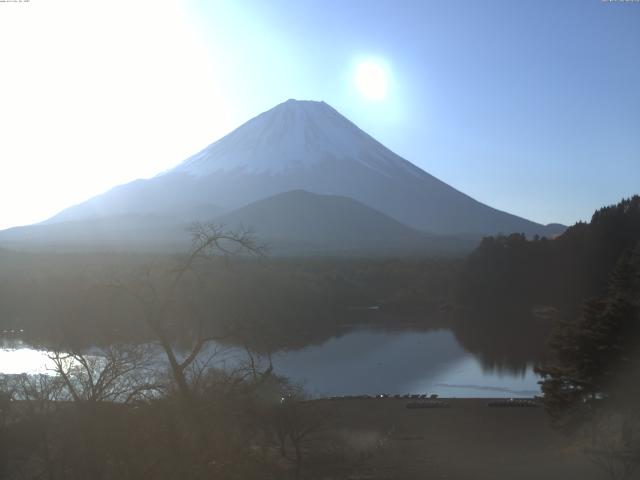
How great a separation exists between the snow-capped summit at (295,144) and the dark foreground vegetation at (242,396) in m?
55.5

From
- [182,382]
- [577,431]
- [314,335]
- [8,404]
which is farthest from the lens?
[314,335]

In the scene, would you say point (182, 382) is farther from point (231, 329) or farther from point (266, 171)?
point (266, 171)

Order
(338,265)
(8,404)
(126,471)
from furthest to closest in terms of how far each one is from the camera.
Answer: (338,265), (8,404), (126,471)

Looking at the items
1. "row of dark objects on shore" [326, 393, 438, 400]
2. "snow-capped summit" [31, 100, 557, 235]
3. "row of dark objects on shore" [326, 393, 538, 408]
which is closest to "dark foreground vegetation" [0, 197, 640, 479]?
"row of dark objects on shore" [326, 393, 538, 408]

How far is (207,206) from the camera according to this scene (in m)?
63.0

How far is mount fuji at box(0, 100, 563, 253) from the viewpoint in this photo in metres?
67.9

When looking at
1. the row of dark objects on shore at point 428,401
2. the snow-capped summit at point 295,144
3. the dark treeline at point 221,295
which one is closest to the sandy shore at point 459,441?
the row of dark objects on shore at point 428,401

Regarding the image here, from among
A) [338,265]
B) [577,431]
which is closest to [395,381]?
[577,431]

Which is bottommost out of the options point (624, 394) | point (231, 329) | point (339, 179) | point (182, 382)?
point (624, 394)

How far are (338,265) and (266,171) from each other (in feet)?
134

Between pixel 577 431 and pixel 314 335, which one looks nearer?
pixel 577 431

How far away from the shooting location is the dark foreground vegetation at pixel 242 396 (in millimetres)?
3340

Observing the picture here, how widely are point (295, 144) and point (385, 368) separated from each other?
64177 mm

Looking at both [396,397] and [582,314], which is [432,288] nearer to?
[396,397]
